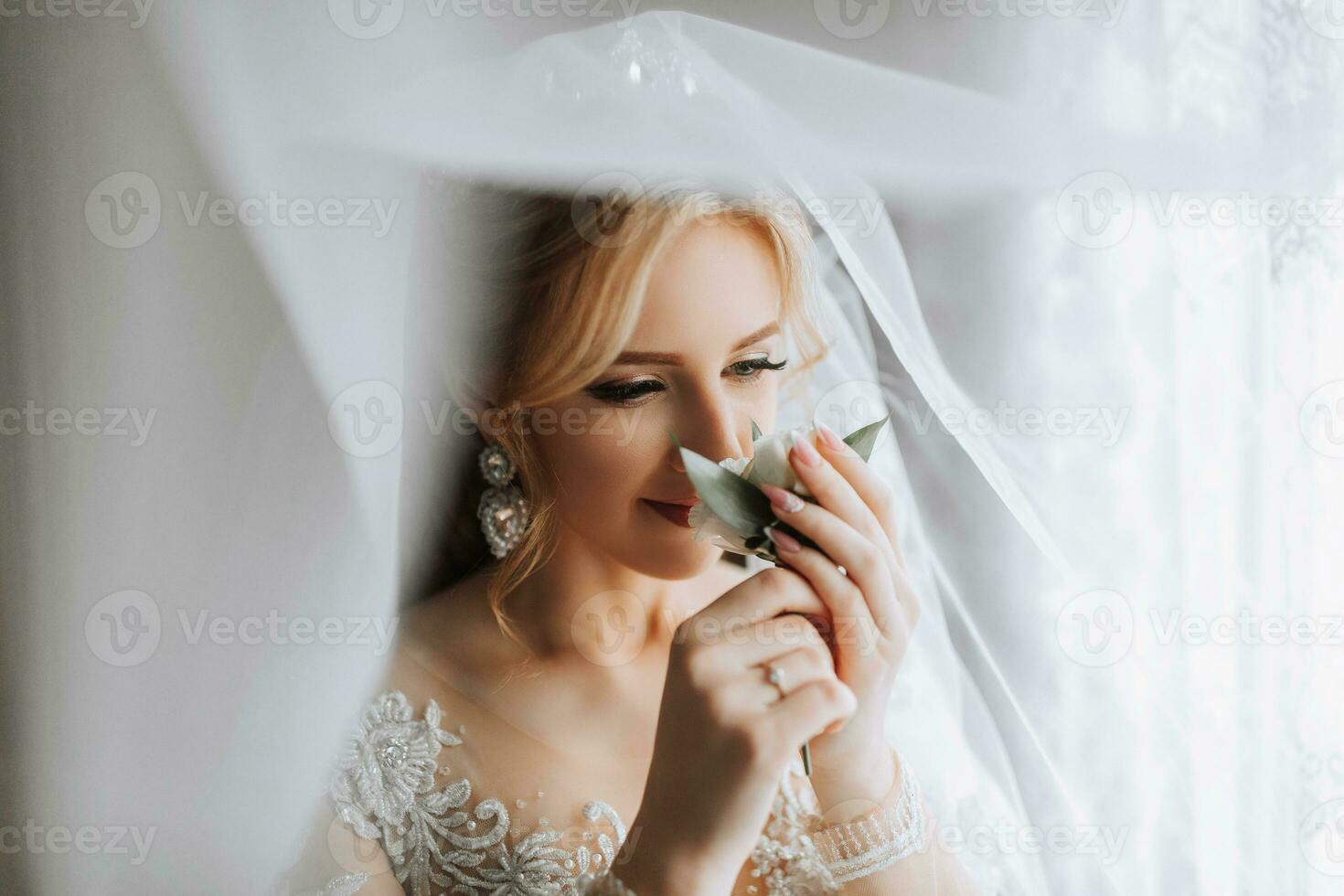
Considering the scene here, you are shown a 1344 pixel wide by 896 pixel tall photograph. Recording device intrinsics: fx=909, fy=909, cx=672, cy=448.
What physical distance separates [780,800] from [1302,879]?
0.57 meters

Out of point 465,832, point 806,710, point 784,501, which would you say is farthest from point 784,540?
point 465,832

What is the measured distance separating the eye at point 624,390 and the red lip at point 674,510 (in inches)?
3.8

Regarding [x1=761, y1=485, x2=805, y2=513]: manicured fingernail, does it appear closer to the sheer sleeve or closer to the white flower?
the white flower

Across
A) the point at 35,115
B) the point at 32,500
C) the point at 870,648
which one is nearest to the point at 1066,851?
the point at 870,648

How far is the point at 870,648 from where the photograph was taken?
0.75m

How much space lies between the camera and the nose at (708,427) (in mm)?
770

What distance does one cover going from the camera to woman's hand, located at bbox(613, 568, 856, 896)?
28.2 inches

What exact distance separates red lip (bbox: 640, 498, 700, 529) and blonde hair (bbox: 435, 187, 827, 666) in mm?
102

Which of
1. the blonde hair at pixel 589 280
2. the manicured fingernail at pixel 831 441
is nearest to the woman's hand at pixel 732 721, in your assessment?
the manicured fingernail at pixel 831 441

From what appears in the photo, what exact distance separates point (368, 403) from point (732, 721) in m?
0.43

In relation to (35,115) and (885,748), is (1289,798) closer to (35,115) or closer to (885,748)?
(885,748)

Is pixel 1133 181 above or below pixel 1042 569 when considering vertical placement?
above

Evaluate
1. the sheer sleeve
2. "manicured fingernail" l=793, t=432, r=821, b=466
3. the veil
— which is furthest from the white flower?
the sheer sleeve

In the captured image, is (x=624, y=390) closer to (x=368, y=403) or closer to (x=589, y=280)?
(x=589, y=280)
